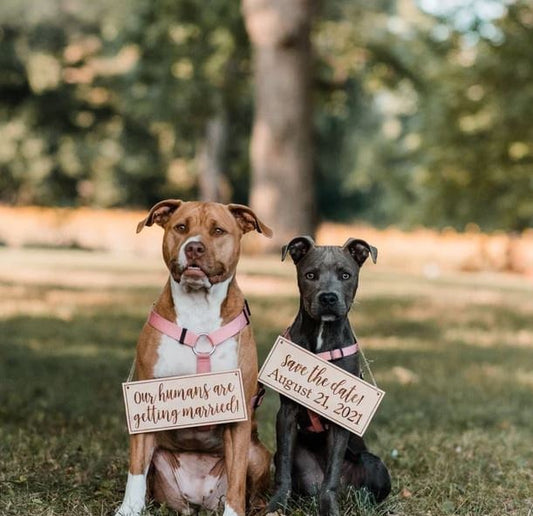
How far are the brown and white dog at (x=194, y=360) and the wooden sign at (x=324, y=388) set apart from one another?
14 centimetres

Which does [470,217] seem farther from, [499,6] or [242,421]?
[242,421]

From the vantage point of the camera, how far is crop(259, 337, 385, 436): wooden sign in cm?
397

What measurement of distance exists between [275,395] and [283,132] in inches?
380

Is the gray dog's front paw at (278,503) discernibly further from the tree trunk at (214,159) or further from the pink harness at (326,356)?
the tree trunk at (214,159)

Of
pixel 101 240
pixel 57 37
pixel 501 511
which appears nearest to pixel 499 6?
pixel 101 240

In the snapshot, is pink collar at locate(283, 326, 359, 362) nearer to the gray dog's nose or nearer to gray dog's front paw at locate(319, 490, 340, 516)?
the gray dog's nose

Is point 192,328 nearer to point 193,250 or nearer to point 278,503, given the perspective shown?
point 193,250

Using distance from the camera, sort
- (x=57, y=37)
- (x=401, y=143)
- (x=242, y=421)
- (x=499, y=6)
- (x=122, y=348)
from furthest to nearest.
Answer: (x=401, y=143) < (x=57, y=37) < (x=499, y=6) < (x=122, y=348) < (x=242, y=421)

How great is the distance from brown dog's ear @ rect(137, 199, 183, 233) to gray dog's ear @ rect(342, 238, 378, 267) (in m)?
0.81

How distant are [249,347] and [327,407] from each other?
0.44 meters

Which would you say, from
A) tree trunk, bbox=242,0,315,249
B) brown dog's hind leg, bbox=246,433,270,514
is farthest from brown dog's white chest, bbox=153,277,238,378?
tree trunk, bbox=242,0,315,249

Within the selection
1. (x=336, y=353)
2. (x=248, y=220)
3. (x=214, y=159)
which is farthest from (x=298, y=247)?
(x=214, y=159)

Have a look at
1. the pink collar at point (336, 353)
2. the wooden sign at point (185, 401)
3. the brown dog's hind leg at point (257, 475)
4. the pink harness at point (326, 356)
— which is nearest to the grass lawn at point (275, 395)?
the brown dog's hind leg at point (257, 475)

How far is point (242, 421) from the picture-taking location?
12.8ft
